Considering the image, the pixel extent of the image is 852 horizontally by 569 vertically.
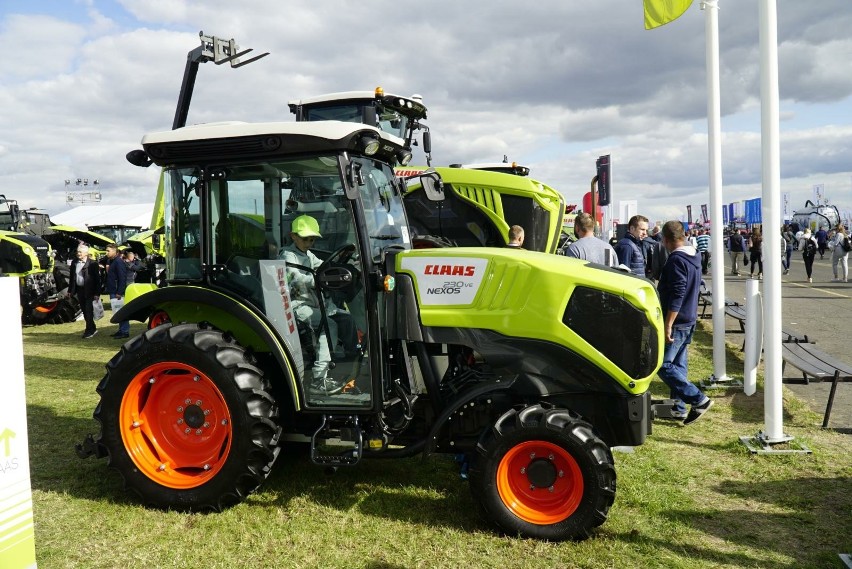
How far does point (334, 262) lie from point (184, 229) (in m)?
1.06

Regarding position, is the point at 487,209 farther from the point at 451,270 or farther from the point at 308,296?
the point at 308,296

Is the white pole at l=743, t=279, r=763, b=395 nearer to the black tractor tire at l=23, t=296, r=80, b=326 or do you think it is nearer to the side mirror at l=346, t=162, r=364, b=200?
Answer: the side mirror at l=346, t=162, r=364, b=200

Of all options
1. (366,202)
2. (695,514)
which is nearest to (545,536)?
(695,514)

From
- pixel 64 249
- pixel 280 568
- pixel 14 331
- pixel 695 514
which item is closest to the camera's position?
pixel 14 331

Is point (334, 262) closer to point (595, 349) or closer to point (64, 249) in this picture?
point (595, 349)

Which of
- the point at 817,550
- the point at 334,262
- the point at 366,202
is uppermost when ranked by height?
the point at 366,202

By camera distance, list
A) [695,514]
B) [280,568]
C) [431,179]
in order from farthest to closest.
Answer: [431,179]
[695,514]
[280,568]

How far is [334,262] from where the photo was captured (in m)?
4.11

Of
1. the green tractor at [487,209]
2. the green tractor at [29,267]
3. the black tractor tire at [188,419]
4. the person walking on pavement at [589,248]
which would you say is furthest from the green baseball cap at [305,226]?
the green tractor at [29,267]

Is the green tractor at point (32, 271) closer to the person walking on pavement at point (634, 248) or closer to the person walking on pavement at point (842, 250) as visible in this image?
the person walking on pavement at point (634, 248)

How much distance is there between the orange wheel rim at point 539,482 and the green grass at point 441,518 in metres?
0.19

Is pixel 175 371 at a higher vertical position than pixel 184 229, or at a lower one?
lower

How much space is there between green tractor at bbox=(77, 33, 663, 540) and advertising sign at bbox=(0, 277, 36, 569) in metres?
1.35

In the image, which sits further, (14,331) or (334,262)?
(334,262)
